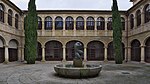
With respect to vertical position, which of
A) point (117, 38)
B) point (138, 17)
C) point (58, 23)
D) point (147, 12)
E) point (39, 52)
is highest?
point (147, 12)

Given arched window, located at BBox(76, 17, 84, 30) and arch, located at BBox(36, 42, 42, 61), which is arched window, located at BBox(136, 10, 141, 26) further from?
arch, located at BBox(36, 42, 42, 61)

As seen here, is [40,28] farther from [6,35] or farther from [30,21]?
[6,35]

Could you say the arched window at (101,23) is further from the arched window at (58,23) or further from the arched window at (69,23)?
the arched window at (58,23)

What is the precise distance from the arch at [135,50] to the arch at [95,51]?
175 inches

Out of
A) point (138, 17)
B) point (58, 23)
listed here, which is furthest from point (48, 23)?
point (138, 17)

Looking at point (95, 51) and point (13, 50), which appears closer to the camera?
point (13, 50)

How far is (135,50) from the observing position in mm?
21391

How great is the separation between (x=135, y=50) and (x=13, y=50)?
57.3ft

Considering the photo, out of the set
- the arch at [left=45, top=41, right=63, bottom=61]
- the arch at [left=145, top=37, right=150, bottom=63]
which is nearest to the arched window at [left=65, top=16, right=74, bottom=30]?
the arch at [left=45, top=41, right=63, bottom=61]

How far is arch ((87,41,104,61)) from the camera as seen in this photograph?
2348 cm

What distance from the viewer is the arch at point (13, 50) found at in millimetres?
20406

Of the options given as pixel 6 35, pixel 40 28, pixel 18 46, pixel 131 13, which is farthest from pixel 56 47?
pixel 131 13

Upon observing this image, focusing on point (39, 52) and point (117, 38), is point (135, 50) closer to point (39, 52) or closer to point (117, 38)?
point (117, 38)

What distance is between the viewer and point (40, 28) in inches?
904
